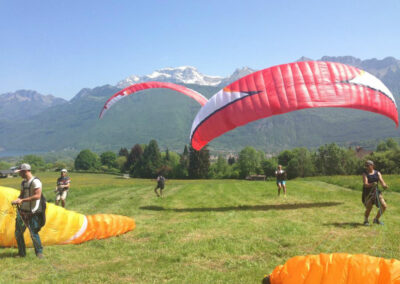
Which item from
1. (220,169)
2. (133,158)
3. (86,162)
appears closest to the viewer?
(220,169)

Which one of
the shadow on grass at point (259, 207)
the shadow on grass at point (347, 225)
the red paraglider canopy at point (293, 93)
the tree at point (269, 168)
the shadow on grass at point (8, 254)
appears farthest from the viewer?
the tree at point (269, 168)

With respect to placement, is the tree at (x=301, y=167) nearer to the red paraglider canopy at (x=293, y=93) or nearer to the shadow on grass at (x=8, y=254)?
the red paraglider canopy at (x=293, y=93)

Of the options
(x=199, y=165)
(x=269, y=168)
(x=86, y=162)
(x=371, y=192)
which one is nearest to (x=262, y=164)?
(x=269, y=168)

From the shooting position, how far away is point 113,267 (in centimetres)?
688

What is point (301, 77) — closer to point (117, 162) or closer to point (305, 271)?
point (305, 271)

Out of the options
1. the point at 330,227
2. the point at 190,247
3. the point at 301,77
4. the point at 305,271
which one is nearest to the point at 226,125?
the point at 301,77

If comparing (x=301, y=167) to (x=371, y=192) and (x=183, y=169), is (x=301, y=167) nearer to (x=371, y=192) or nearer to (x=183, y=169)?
(x=183, y=169)

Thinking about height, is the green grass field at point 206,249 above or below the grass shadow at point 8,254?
above

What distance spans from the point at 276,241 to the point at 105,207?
11.0 m

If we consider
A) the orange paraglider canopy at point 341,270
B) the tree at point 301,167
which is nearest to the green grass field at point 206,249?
the orange paraglider canopy at point 341,270

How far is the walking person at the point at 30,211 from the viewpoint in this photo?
7.66 metres

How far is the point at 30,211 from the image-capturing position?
25.1ft

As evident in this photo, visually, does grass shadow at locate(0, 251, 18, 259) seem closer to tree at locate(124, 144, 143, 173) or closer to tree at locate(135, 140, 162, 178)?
tree at locate(135, 140, 162, 178)

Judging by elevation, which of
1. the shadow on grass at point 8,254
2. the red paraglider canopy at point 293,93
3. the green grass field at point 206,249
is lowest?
the shadow on grass at point 8,254
